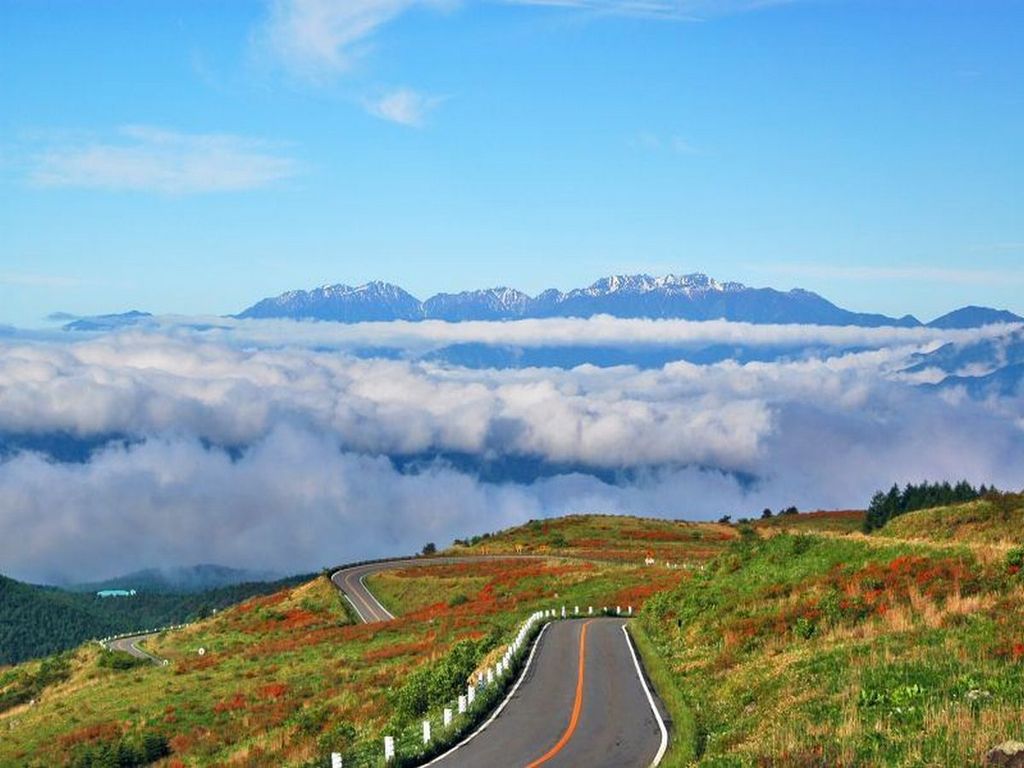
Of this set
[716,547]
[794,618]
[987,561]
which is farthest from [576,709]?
[716,547]

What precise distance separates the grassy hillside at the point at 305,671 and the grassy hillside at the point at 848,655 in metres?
9.09

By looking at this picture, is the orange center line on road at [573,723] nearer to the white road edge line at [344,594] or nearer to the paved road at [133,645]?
the white road edge line at [344,594]

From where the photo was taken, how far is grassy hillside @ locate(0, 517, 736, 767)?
41062mm

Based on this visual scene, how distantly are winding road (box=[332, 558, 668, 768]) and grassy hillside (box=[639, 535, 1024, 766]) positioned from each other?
4.35 feet

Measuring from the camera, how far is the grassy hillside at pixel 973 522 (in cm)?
5859

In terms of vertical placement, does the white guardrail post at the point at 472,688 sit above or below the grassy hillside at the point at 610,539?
above

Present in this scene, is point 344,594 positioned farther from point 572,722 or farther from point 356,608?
point 572,722

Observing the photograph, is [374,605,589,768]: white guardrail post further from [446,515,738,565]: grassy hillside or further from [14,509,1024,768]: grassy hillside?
[446,515,738,565]: grassy hillside

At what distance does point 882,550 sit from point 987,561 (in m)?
6.71

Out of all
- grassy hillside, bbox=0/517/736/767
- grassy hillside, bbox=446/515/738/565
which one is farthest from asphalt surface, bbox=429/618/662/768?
grassy hillside, bbox=446/515/738/565

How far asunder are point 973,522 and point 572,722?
42.5m

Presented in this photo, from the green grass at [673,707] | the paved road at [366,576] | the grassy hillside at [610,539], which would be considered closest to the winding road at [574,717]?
the green grass at [673,707]

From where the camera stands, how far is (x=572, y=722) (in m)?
29.8

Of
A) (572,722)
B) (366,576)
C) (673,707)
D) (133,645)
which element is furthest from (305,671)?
(366,576)
